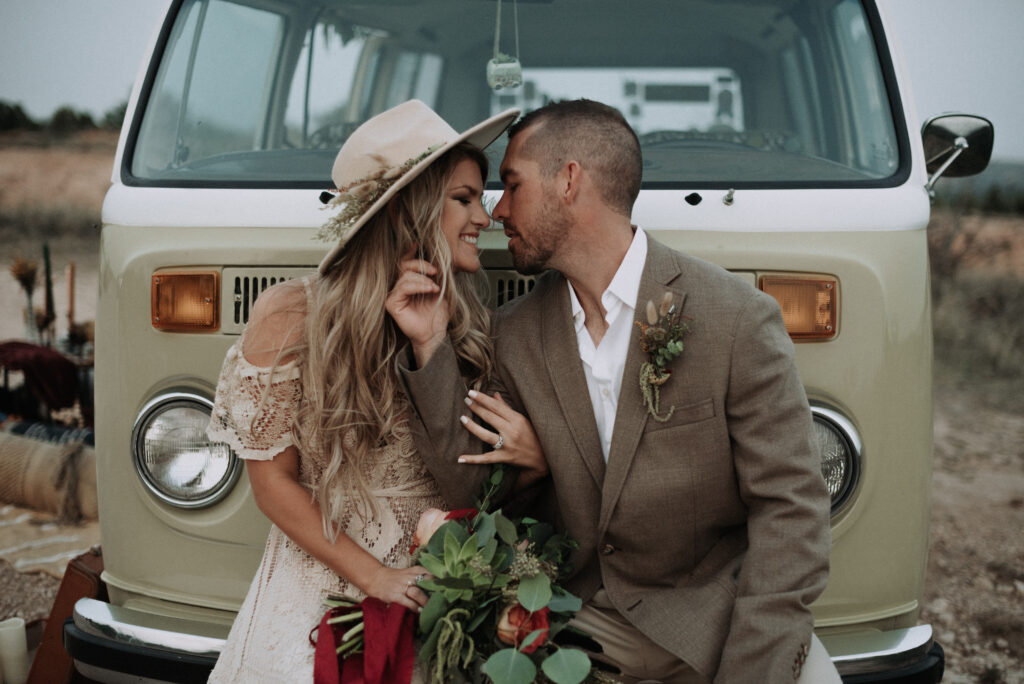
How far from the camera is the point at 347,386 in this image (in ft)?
6.51

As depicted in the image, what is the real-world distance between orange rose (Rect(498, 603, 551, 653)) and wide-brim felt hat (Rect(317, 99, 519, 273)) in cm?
83

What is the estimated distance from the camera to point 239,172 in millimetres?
2535

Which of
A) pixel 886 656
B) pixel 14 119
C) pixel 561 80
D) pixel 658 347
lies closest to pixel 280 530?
pixel 658 347

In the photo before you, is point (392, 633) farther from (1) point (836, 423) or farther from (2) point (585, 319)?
(1) point (836, 423)

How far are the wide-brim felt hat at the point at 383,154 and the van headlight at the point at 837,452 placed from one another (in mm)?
1019

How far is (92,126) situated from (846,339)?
11.9 m

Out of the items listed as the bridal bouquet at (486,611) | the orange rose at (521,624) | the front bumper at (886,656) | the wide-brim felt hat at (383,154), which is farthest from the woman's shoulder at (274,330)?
the front bumper at (886,656)

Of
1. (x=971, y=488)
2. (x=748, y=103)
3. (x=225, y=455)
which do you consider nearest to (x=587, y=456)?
(x=225, y=455)

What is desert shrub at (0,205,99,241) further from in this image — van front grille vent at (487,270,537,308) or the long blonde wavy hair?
the long blonde wavy hair

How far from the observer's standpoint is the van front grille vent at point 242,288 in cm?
226

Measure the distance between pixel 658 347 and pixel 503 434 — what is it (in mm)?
388

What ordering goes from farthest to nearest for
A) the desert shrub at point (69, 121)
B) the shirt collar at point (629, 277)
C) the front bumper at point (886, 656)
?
the desert shrub at point (69, 121), the front bumper at point (886, 656), the shirt collar at point (629, 277)

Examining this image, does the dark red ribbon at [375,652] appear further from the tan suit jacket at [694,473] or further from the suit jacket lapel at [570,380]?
the suit jacket lapel at [570,380]

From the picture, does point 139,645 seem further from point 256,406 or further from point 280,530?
point 256,406
